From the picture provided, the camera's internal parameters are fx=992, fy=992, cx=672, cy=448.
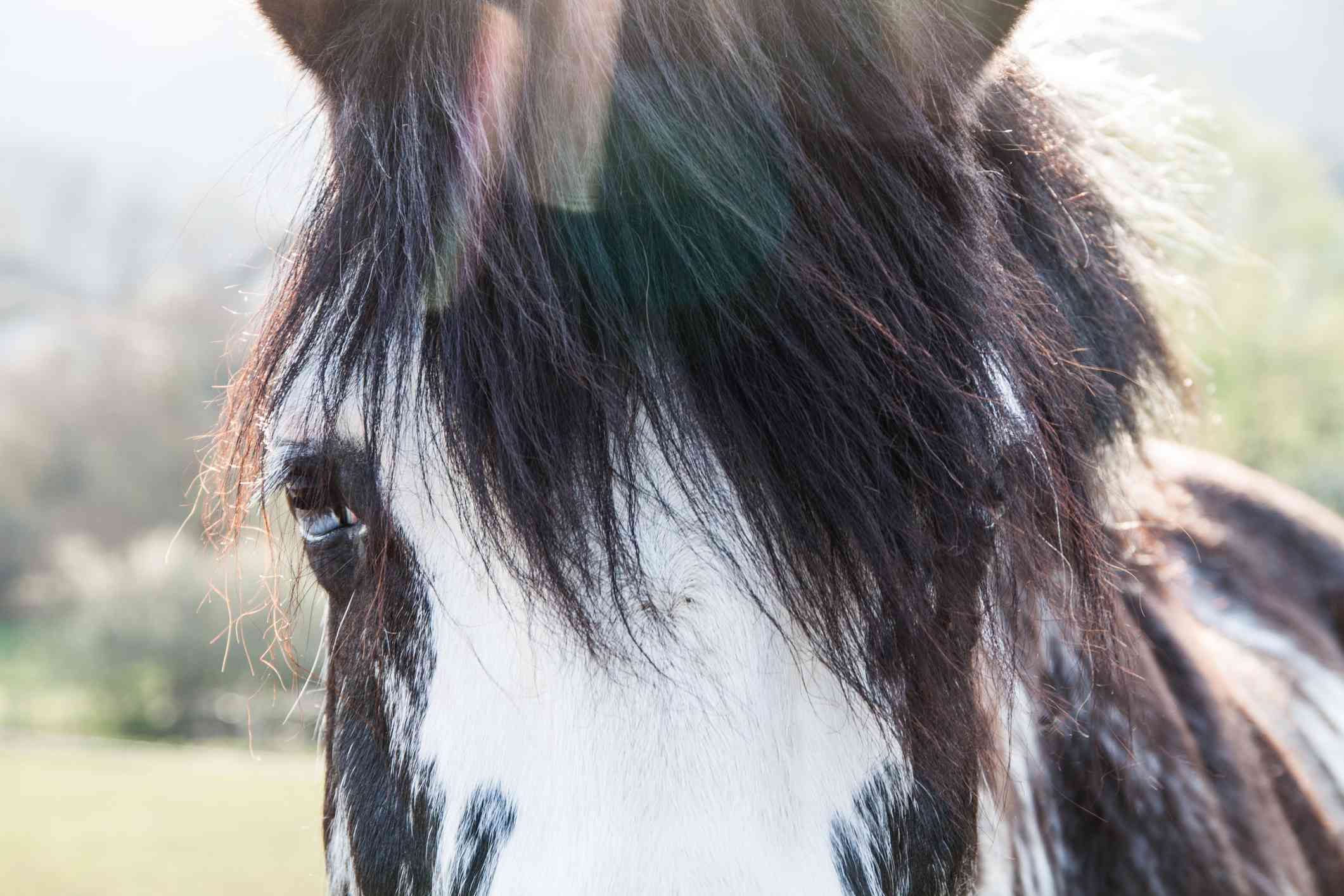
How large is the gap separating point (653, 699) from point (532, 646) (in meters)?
0.11

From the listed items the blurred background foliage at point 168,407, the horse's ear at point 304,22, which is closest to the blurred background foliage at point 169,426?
Answer: the blurred background foliage at point 168,407

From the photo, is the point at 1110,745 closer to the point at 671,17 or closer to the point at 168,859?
the point at 671,17

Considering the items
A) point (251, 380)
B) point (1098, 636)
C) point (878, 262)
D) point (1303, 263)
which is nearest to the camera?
point (878, 262)

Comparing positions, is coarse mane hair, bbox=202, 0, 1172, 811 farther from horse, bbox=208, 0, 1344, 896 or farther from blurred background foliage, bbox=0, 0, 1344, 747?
blurred background foliage, bbox=0, 0, 1344, 747

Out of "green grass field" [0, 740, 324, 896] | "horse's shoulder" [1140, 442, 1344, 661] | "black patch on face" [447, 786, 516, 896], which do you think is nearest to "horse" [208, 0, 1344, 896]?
"black patch on face" [447, 786, 516, 896]

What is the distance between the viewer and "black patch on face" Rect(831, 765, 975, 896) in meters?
0.82

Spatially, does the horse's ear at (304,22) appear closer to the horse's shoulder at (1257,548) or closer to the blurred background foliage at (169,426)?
the horse's shoulder at (1257,548)

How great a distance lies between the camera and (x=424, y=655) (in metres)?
0.92

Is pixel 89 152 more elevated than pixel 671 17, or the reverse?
pixel 89 152

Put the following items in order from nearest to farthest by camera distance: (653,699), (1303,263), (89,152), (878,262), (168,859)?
1. (653,699)
2. (878,262)
3. (168,859)
4. (1303,263)
5. (89,152)

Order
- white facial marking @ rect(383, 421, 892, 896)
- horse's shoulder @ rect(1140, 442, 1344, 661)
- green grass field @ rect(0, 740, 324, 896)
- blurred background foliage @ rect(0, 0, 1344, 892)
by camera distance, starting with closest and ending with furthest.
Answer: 1. white facial marking @ rect(383, 421, 892, 896)
2. horse's shoulder @ rect(1140, 442, 1344, 661)
3. green grass field @ rect(0, 740, 324, 896)
4. blurred background foliage @ rect(0, 0, 1344, 892)

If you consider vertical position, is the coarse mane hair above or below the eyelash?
above

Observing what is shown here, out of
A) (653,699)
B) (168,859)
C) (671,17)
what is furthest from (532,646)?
(168,859)

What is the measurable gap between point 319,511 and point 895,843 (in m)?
0.67
